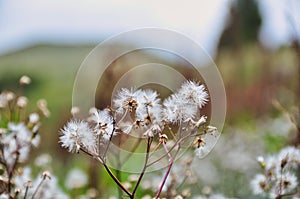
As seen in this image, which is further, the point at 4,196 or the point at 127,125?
the point at 4,196

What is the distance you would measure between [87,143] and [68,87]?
13.1m

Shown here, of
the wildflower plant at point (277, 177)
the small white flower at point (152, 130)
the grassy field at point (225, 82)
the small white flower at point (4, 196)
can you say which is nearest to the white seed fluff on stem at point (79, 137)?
the small white flower at point (152, 130)

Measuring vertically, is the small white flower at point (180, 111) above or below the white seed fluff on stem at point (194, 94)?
below

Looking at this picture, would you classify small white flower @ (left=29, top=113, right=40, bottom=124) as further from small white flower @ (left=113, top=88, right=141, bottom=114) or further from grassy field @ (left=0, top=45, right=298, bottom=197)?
grassy field @ (left=0, top=45, right=298, bottom=197)

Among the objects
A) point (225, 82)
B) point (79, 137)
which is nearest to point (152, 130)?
point (79, 137)

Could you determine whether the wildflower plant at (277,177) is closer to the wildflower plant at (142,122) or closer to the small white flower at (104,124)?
the wildflower plant at (142,122)

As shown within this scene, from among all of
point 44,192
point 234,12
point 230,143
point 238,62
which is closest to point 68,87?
point 238,62

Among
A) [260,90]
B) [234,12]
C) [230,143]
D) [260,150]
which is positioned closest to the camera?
[260,150]

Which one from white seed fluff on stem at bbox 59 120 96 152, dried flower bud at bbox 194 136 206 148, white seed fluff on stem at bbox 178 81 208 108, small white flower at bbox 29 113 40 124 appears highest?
small white flower at bbox 29 113 40 124

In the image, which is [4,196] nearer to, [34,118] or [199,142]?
[34,118]

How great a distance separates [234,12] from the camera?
349 inches

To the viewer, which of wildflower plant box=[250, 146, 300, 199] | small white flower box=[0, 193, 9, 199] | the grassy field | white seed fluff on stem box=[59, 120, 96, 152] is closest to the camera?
white seed fluff on stem box=[59, 120, 96, 152]

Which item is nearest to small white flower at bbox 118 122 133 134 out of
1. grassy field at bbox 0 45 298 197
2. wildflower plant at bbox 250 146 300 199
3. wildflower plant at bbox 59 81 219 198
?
wildflower plant at bbox 59 81 219 198

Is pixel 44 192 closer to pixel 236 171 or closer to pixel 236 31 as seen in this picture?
pixel 236 171
